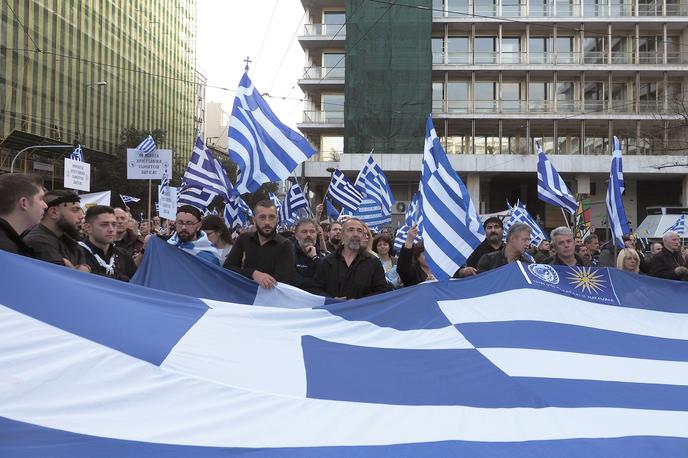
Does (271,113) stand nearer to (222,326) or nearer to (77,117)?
(222,326)

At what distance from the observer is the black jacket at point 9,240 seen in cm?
342

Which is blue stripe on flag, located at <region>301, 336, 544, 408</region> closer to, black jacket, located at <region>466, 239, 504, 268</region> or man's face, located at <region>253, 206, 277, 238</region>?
man's face, located at <region>253, 206, 277, 238</region>

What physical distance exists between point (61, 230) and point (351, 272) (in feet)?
8.20

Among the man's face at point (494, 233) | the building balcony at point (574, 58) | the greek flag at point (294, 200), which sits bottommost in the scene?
the man's face at point (494, 233)

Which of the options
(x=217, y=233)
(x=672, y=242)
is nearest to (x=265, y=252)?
(x=217, y=233)

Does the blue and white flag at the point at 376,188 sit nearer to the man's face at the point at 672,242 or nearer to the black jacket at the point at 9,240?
the man's face at the point at 672,242

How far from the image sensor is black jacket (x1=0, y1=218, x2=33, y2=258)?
3.42m

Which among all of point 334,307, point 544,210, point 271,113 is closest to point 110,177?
point 544,210

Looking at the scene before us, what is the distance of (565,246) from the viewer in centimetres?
589

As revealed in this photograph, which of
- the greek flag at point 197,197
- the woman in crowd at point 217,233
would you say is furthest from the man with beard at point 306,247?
the greek flag at point 197,197

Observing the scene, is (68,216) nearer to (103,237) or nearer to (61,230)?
(61,230)

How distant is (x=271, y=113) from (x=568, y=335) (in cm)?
515

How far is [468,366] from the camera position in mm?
3717

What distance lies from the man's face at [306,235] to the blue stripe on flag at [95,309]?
368 cm
